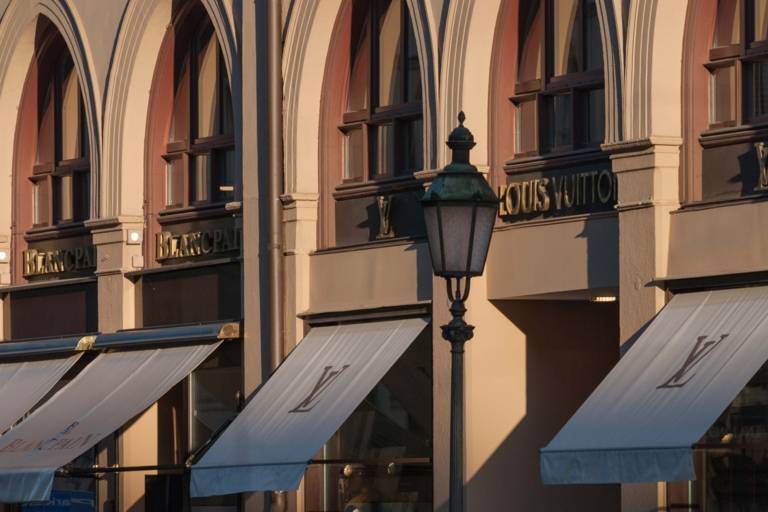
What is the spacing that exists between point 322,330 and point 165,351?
8.30 ft

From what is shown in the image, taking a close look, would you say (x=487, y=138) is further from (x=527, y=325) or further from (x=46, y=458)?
(x=46, y=458)

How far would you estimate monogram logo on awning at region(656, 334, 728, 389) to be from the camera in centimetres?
1748

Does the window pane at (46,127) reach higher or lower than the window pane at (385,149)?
higher

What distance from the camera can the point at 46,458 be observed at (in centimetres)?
2294

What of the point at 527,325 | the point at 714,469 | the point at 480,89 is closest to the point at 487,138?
the point at 480,89

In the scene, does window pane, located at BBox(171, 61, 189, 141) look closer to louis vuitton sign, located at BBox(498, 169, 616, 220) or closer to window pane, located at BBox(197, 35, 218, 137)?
window pane, located at BBox(197, 35, 218, 137)

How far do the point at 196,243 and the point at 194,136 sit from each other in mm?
1289

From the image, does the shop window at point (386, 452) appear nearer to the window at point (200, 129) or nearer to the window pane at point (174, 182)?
the window at point (200, 129)

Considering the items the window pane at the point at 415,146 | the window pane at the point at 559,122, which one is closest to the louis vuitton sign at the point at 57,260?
the window pane at the point at 415,146

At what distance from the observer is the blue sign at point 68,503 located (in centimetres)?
2594

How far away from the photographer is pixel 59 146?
89.1 feet

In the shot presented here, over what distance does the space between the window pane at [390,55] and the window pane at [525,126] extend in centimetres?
168

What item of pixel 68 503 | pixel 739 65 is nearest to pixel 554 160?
pixel 739 65

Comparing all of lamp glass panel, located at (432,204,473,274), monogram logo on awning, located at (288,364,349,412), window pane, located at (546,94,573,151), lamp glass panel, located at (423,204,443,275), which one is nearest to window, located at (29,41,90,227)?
monogram logo on awning, located at (288,364,349,412)
